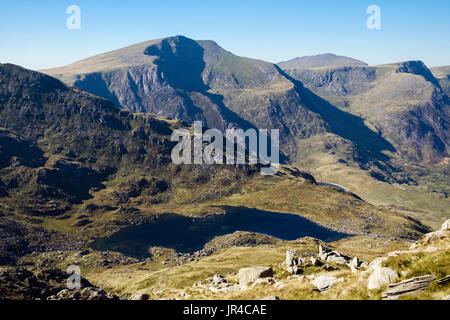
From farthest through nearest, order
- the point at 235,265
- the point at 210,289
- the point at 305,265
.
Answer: the point at 235,265 < the point at 305,265 < the point at 210,289

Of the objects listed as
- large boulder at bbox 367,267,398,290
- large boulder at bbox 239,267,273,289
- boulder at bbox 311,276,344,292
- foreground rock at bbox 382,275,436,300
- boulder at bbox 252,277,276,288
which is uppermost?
foreground rock at bbox 382,275,436,300

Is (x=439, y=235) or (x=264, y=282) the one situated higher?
(x=439, y=235)

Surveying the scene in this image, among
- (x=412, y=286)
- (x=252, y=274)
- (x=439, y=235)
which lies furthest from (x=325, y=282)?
(x=439, y=235)

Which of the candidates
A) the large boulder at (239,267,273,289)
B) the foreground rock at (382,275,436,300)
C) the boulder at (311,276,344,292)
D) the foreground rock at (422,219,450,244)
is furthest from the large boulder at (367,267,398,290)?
the large boulder at (239,267,273,289)

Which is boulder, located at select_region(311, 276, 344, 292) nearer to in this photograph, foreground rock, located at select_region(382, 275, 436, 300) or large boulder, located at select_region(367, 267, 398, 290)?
large boulder, located at select_region(367, 267, 398, 290)

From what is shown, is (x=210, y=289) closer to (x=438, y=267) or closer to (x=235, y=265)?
(x=438, y=267)

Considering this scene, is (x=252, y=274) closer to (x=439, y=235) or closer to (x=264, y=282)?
(x=264, y=282)

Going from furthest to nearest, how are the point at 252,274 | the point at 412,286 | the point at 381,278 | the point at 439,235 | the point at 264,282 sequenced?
the point at 252,274 → the point at 264,282 → the point at 439,235 → the point at 381,278 → the point at 412,286
